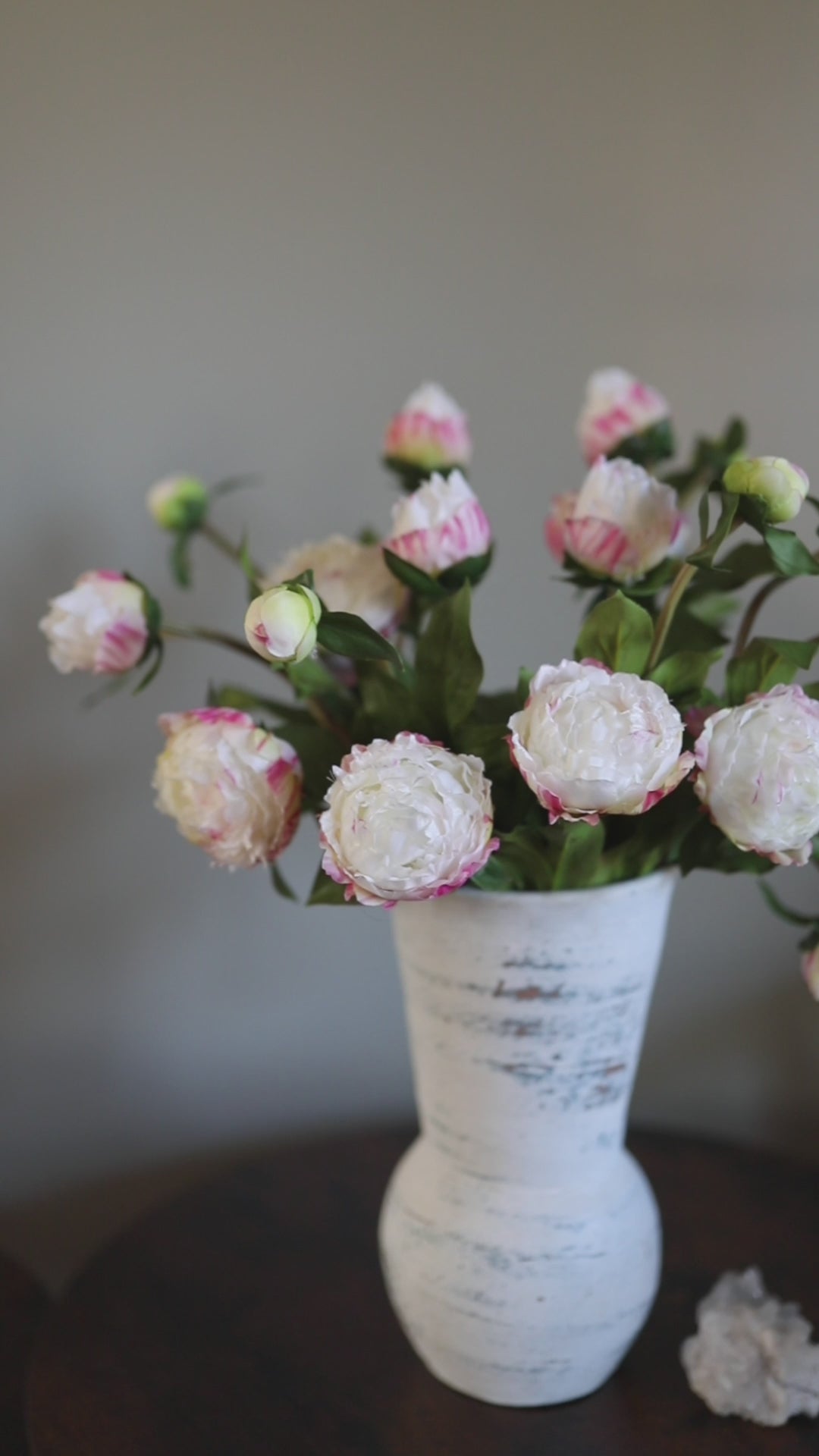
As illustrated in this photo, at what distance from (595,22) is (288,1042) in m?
0.89

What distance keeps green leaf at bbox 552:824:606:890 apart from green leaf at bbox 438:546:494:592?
15cm

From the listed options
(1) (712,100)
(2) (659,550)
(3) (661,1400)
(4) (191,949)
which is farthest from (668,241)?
(3) (661,1400)

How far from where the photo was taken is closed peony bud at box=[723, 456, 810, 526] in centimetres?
53

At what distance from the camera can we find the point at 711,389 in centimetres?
95

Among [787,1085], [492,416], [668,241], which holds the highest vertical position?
[668,241]

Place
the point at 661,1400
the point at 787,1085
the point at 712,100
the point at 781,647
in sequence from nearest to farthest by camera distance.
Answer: the point at 781,647, the point at 661,1400, the point at 712,100, the point at 787,1085

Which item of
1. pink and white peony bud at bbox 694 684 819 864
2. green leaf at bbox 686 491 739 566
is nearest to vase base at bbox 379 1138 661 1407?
pink and white peony bud at bbox 694 684 819 864

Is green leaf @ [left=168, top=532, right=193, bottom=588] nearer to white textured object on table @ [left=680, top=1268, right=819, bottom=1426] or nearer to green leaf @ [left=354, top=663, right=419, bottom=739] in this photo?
green leaf @ [left=354, top=663, right=419, bottom=739]

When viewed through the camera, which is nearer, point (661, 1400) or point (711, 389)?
point (661, 1400)

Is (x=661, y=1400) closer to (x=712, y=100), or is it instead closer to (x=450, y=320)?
(x=450, y=320)

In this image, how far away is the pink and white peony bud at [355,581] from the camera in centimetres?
67

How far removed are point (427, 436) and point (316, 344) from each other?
27cm

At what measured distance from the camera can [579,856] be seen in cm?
59

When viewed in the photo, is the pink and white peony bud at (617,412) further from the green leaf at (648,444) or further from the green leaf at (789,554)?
the green leaf at (789,554)
